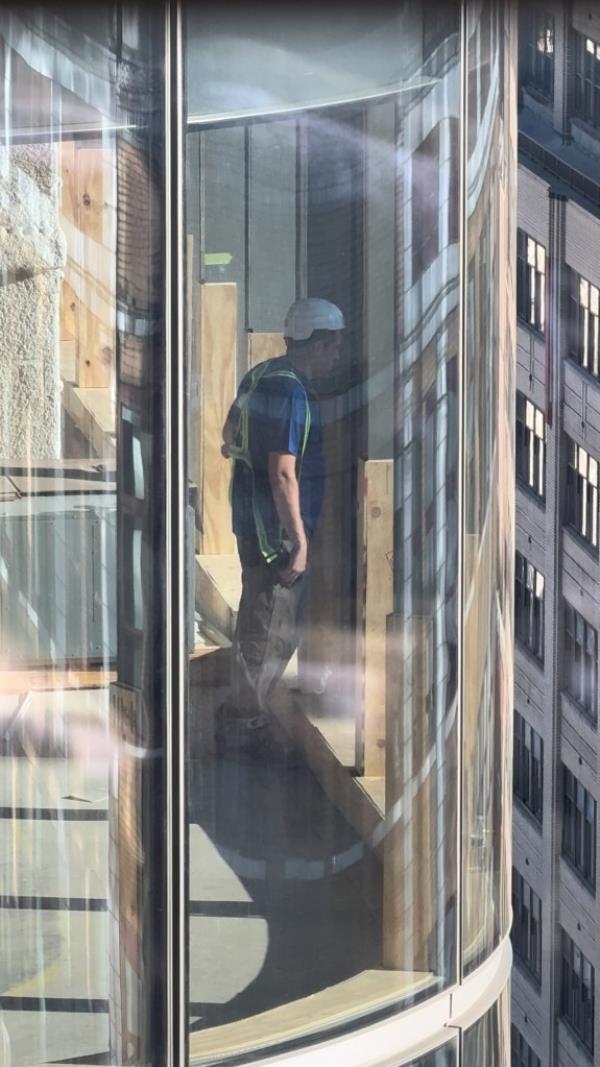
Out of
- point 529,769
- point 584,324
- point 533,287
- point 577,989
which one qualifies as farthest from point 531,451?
point 577,989

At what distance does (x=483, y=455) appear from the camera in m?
2.64

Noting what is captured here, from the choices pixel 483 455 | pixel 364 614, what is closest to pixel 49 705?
pixel 364 614

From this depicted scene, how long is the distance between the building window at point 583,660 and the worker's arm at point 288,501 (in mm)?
10633

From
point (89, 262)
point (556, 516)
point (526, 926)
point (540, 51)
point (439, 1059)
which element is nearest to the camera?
point (89, 262)

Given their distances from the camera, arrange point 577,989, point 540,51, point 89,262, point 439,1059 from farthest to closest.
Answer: point 577,989
point 540,51
point 439,1059
point 89,262

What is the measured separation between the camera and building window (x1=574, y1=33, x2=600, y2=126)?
3.15 metres

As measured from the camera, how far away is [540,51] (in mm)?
3084

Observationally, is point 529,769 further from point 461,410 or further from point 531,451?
point 461,410

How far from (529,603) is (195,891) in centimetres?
817

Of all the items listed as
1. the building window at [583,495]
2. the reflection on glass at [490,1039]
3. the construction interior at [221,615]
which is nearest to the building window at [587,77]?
the construction interior at [221,615]

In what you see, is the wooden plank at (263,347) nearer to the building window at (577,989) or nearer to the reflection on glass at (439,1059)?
the reflection on glass at (439,1059)

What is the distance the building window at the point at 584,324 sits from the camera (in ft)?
36.0

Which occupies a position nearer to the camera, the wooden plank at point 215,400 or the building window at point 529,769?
the wooden plank at point 215,400

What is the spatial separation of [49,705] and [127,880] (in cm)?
30
